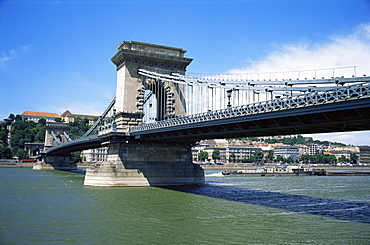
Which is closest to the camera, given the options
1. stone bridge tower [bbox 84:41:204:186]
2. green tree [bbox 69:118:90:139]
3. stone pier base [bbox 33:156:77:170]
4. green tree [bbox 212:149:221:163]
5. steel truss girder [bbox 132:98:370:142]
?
steel truss girder [bbox 132:98:370:142]

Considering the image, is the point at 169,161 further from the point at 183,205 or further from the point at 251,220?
the point at 251,220

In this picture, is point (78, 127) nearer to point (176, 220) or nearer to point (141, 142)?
point (141, 142)

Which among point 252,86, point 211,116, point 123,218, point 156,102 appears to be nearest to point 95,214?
point 123,218

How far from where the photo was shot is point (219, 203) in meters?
28.4

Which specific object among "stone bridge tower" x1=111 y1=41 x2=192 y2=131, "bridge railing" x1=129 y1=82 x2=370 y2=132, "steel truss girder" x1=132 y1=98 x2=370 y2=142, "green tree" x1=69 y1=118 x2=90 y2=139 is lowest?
"steel truss girder" x1=132 y1=98 x2=370 y2=142

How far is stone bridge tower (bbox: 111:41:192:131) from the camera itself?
44562mm

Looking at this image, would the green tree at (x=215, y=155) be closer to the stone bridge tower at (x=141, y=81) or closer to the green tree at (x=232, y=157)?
the green tree at (x=232, y=157)

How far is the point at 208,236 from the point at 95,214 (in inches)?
341

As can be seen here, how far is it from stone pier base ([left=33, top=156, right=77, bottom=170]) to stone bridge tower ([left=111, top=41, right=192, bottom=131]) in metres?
56.3

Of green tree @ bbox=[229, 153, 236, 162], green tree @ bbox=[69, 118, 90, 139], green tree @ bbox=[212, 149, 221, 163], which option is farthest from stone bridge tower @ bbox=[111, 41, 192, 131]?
green tree @ bbox=[69, 118, 90, 139]

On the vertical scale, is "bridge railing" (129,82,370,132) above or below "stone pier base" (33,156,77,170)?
above

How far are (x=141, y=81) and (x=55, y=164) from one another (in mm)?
60370

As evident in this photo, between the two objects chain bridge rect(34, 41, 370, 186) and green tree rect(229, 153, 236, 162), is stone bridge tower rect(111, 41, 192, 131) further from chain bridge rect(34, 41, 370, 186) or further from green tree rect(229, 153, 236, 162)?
green tree rect(229, 153, 236, 162)

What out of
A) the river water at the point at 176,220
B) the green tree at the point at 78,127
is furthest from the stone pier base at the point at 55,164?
the green tree at the point at 78,127
